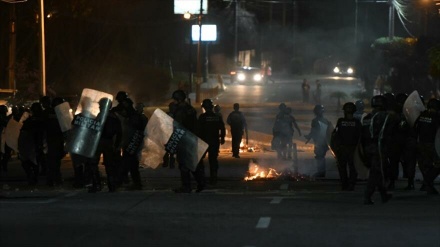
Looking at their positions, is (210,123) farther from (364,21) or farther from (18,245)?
(364,21)

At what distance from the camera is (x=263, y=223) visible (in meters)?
11.9

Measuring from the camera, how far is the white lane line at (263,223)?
1162 centimetres

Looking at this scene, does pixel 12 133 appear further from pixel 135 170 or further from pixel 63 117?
pixel 135 170

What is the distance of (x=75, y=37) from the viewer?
165 feet

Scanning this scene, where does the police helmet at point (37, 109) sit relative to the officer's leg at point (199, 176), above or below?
above

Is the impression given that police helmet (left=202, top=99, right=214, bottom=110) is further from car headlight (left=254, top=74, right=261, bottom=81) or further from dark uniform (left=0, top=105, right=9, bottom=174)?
car headlight (left=254, top=74, right=261, bottom=81)

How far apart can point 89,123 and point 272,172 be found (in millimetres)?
5169

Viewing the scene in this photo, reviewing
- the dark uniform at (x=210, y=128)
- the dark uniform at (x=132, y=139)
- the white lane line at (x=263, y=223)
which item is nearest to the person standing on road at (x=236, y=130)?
the dark uniform at (x=210, y=128)

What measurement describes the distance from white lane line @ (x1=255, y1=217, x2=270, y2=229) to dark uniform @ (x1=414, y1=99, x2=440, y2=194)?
13.2 feet

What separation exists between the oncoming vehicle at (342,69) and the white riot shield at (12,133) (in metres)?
66.3

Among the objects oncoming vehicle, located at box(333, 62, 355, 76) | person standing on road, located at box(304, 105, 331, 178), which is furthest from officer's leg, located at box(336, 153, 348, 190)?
oncoming vehicle, located at box(333, 62, 355, 76)

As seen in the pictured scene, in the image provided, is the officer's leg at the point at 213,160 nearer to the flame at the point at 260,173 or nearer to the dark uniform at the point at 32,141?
the flame at the point at 260,173

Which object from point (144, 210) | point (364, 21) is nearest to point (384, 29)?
point (364, 21)

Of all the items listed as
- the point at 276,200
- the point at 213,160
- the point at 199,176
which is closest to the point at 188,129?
the point at 199,176
